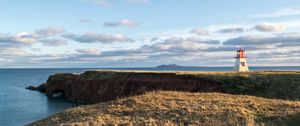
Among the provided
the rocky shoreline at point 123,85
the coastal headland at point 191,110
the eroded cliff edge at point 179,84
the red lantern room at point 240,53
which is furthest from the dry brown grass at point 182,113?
the red lantern room at point 240,53

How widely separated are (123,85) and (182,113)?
40626 millimetres

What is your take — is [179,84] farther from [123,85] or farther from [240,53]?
[240,53]

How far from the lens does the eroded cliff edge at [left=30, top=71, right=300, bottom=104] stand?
42.0 meters

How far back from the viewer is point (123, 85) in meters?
60.3

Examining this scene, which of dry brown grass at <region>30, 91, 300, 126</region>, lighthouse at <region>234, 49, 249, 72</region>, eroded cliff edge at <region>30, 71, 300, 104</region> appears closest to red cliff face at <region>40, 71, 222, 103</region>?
eroded cliff edge at <region>30, 71, 300, 104</region>

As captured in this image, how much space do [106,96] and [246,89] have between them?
26139 mm

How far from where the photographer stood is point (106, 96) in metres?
63.8

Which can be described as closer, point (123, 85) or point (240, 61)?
point (123, 85)

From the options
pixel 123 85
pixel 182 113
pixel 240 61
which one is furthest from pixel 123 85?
pixel 182 113

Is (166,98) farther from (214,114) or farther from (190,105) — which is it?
(214,114)

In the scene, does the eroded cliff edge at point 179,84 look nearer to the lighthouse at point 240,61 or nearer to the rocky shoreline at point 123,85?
the rocky shoreline at point 123,85

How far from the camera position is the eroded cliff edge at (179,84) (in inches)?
1652

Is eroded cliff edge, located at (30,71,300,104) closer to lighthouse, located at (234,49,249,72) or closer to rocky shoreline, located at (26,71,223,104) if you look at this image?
rocky shoreline, located at (26,71,223,104)

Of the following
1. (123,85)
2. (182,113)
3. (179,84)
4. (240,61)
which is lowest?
(123,85)
